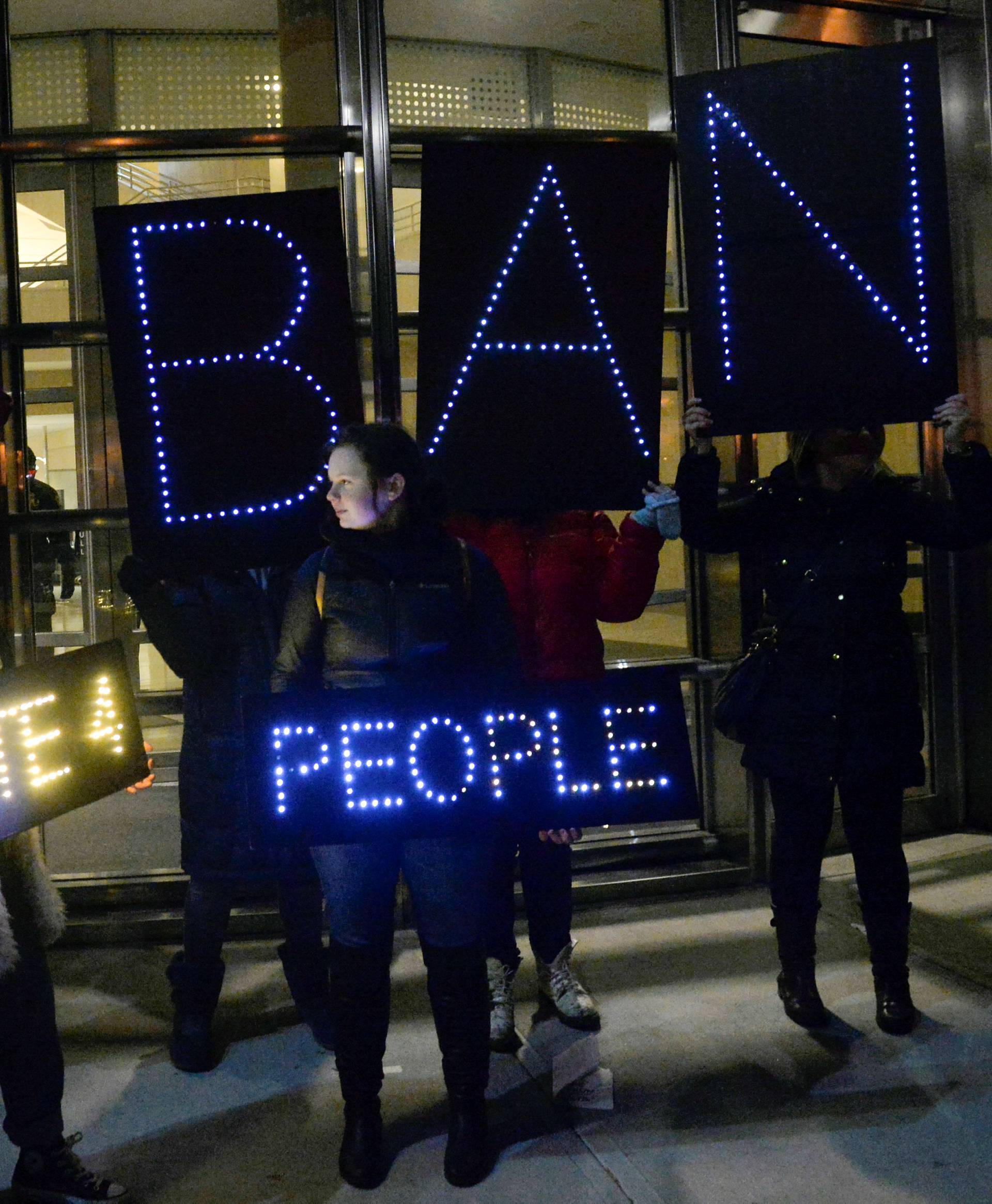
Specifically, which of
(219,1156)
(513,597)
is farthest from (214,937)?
(513,597)

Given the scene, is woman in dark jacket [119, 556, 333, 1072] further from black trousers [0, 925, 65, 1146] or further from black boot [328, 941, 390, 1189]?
black trousers [0, 925, 65, 1146]

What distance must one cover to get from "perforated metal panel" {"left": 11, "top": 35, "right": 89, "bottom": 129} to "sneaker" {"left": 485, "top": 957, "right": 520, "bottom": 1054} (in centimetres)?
360

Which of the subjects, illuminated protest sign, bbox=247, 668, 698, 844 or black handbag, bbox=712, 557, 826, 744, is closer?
illuminated protest sign, bbox=247, 668, 698, 844

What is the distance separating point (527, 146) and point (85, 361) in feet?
6.67

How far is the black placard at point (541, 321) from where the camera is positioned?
11.8 ft

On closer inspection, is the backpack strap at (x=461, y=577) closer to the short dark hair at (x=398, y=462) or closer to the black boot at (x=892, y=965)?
the short dark hair at (x=398, y=462)

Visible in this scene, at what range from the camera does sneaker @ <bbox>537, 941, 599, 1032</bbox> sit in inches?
144

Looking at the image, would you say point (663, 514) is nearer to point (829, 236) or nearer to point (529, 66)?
point (829, 236)

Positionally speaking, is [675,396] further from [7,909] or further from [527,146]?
[7,909]

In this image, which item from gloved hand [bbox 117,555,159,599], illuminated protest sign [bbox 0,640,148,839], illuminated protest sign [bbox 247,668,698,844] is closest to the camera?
illuminated protest sign [bbox 0,640,148,839]

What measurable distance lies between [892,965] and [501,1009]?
48.3 inches

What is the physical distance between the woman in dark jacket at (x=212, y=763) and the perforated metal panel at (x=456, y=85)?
2.32m

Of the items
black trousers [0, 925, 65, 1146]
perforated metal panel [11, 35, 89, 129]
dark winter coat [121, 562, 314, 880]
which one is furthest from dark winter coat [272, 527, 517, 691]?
perforated metal panel [11, 35, 89, 129]

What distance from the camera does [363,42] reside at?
4441 millimetres
